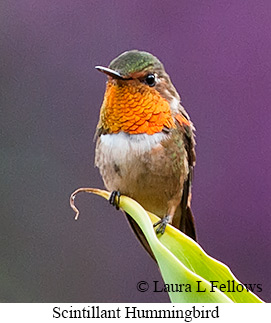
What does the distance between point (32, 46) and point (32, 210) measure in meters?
0.37

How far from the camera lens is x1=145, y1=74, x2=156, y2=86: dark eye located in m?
0.99

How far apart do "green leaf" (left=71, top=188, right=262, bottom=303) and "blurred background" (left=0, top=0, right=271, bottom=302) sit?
10.6 inches

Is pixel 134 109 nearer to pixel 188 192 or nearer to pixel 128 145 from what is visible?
pixel 128 145

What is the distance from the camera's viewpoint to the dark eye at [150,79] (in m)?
0.99

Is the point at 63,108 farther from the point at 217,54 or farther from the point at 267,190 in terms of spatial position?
the point at 267,190

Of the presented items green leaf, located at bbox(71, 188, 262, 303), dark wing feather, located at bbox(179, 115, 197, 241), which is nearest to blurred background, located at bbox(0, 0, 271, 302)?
dark wing feather, located at bbox(179, 115, 197, 241)

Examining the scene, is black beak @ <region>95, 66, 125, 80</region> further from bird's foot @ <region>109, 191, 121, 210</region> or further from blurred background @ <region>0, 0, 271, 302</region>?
bird's foot @ <region>109, 191, 121, 210</region>

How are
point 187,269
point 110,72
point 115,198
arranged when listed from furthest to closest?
point 115,198, point 110,72, point 187,269

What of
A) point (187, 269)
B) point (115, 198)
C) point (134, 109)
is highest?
point (134, 109)

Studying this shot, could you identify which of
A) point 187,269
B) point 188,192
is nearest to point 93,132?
point 188,192

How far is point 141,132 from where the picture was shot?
1020mm

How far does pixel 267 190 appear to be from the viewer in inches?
42.2

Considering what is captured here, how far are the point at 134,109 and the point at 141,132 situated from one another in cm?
5

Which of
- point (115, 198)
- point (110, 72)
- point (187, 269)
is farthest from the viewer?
point (115, 198)
